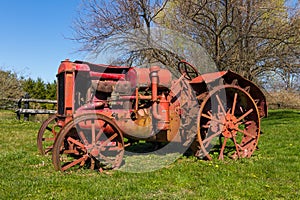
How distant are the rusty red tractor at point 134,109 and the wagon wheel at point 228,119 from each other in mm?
18

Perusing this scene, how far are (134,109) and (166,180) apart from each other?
1371 mm

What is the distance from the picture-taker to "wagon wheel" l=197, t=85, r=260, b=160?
221 inches

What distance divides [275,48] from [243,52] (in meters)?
1.09

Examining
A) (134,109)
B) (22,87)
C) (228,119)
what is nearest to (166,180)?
(134,109)

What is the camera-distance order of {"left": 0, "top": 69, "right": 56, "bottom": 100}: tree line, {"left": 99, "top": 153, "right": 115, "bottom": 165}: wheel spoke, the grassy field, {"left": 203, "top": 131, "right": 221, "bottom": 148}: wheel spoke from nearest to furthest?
the grassy field, {"left": 99, "top": 153, "right": 115, "bottom": 165}: wheel spoke, {"left": 203, "top": 131, "right": 221, "bottom": 148}: wheel spoke, {"left": 0, "top": 69, "right": 56, "bottom": 100}: tree line

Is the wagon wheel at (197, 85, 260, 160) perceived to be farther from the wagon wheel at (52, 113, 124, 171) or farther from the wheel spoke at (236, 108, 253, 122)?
the wagon wheel at (52, 113, 124, 171)

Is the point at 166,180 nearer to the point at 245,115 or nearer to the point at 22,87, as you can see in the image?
the point at 245,115

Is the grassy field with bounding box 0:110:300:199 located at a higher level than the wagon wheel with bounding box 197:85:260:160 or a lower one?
lower

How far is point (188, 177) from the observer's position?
4488mm

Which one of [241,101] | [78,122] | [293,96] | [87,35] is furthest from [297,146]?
[293,96]

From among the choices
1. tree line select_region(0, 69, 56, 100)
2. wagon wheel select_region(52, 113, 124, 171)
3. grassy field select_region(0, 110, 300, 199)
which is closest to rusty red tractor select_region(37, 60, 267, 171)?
wagon wheel select_region(52, 113, 124, 171)

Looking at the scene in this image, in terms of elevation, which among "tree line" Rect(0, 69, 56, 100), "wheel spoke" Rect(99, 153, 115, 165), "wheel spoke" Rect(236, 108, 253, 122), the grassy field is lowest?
the grassy field

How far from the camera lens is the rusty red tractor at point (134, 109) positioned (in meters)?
4.82

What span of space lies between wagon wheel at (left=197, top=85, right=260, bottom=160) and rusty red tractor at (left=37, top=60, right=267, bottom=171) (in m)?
0.02
